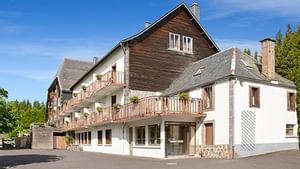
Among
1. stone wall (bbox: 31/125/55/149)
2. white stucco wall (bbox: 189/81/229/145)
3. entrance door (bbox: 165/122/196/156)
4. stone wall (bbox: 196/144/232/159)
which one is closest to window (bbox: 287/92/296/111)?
white stucco wall (bbox: 189/81/229/145)

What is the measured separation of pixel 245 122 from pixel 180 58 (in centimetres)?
1079

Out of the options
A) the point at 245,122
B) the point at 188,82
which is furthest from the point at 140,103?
the point at 245,122

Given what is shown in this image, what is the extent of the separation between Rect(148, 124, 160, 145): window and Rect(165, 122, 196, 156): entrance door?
886 millimetres

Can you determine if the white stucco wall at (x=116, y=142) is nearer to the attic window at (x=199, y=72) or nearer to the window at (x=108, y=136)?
the window at (x=108, y=136)

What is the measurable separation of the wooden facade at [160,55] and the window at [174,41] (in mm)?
325

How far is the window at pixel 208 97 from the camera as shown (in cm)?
2480

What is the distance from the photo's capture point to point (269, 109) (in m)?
24.9

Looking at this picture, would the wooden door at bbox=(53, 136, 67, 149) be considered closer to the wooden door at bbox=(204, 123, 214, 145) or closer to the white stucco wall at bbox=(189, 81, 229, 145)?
the wooden door at bbox=(204, 123, 214, 145)

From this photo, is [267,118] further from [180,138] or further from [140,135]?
[140,135]

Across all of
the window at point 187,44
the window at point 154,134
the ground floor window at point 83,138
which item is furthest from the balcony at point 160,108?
the ground floor window at point 83,138

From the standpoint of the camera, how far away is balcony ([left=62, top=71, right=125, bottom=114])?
3086 cm

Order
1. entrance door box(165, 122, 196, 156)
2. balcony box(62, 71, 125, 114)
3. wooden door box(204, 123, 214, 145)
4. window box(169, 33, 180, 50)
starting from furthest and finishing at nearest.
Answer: window box(169, 33, 180, 50)
balcony box(62, 71, 125, 114)
entrance door box(165, 122, 196, 156)
wooden door box(204, 123, 214, 145)

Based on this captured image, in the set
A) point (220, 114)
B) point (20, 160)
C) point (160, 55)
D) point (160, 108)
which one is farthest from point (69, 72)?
point (220, 114)

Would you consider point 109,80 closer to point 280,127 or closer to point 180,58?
point 180,58
